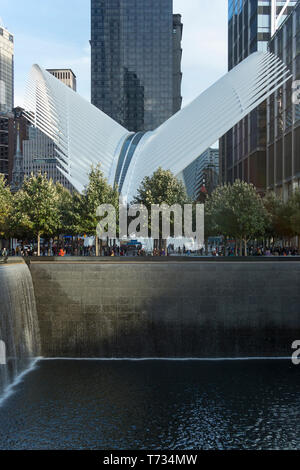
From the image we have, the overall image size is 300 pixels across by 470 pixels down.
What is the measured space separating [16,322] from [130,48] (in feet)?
627

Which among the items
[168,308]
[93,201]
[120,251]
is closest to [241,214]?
[93,201]

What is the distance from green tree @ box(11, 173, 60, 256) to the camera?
43094mm

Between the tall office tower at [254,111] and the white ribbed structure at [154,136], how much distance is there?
20376mm

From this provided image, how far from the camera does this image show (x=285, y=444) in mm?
14094

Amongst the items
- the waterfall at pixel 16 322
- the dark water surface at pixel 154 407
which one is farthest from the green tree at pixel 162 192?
the dark water surface at pixel 154 407

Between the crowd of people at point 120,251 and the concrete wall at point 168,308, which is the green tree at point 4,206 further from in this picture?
the concrete wall at point 168,308

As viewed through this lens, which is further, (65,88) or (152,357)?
(65,88)

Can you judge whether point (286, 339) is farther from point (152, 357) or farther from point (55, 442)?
point (55, 442)
